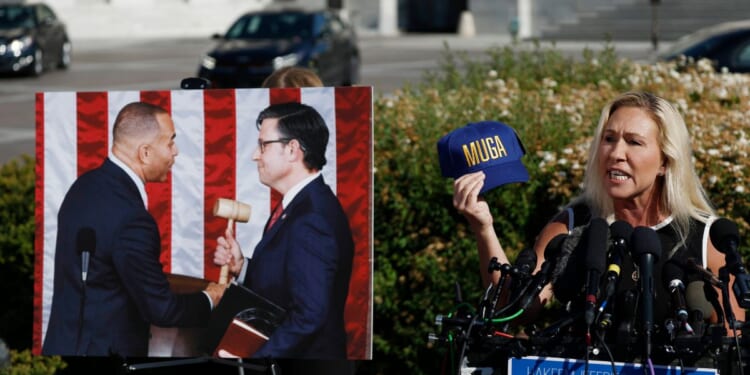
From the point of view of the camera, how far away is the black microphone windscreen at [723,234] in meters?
3.40

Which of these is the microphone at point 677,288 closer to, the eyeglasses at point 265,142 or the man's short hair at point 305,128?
the man's short hair at point 305,128

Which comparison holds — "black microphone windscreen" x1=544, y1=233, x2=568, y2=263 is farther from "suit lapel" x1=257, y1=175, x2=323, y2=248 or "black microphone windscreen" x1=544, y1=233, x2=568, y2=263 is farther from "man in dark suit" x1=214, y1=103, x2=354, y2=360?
"suit lapel" x1=257, y1=175, x2=323, y2=248

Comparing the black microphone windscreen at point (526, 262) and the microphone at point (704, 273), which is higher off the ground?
the black microphone windscreen at point (526, 262)

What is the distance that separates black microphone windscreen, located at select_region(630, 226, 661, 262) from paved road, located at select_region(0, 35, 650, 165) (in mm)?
12192

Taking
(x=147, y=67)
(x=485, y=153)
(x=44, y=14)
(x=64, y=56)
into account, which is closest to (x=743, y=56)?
(x=485, y=153)

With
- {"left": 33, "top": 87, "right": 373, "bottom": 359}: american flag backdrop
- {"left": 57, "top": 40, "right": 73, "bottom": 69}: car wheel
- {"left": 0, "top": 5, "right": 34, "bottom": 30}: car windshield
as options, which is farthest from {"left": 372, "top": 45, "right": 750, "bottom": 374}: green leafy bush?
{"left": 57, "top": 40, "right": 73, "bottom": 69}: car wheel

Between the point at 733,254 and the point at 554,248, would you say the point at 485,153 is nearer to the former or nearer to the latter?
the point at 554,248

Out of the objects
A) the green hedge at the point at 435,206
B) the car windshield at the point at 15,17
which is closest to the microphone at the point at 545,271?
the green hedge at the point at 435,206

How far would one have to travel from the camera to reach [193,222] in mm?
4781

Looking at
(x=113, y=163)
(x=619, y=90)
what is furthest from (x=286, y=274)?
(x=619, y=90)

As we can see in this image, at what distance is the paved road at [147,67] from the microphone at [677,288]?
472 inches

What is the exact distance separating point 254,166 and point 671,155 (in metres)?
1.65

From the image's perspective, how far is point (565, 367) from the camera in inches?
130

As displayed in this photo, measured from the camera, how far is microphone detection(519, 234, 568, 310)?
3318mm
